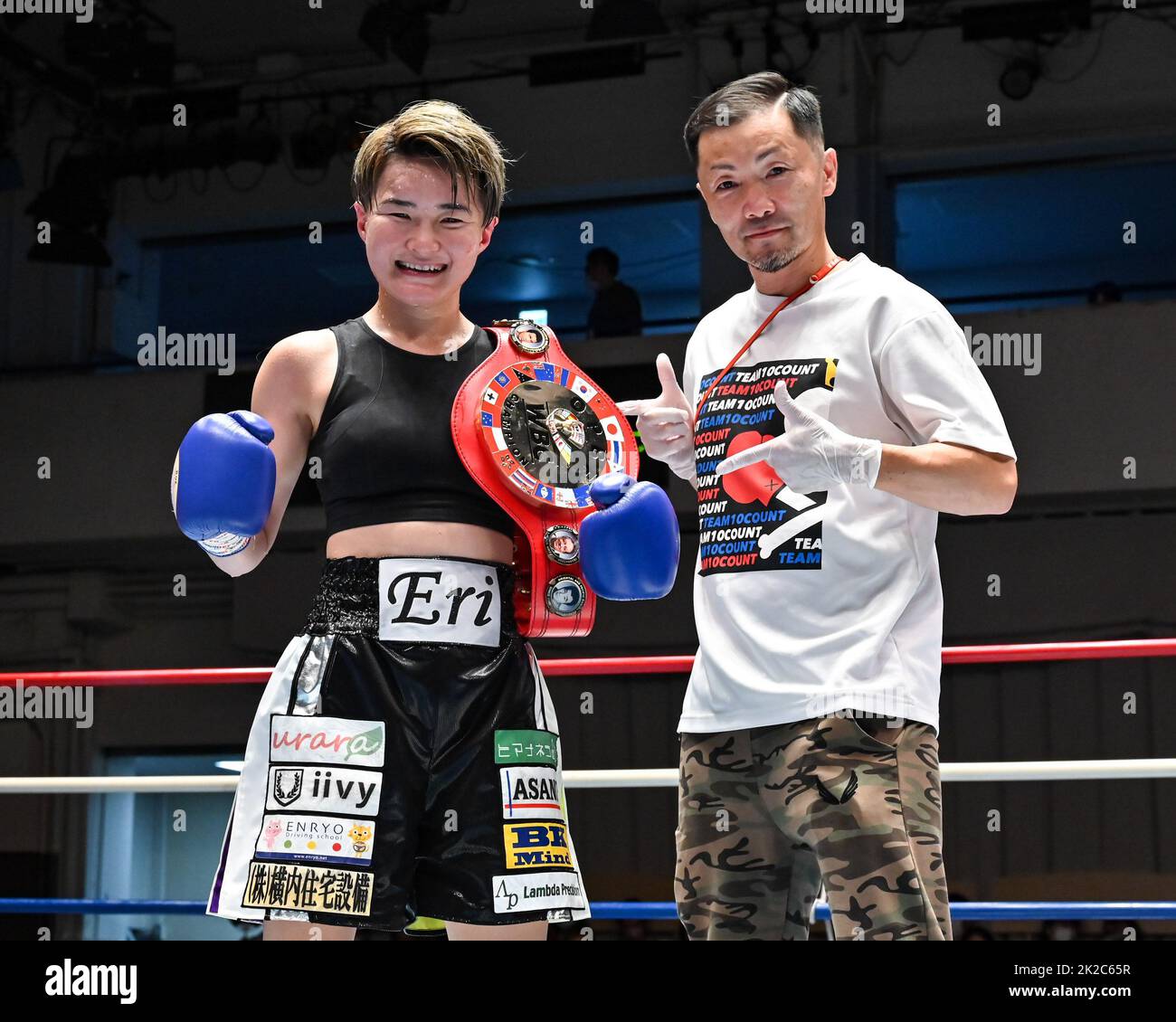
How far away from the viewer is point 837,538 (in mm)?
1427

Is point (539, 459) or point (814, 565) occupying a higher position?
point (539, 459)

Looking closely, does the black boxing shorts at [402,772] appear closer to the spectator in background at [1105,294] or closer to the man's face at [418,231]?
the man's face at [418,231]

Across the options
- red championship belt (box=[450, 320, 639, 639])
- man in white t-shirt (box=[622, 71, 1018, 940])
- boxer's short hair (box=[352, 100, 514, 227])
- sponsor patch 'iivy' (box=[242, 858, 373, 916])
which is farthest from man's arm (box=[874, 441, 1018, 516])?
sponsor patch 'iivy' (box=[242, 858, 373, 916])

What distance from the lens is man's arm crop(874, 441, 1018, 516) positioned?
1372 mm

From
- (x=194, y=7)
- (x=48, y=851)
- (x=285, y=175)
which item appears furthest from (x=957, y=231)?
(x=48, y=851)

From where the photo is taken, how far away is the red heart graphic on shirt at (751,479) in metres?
1.47

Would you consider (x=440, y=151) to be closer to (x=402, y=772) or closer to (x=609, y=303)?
(x=402, y=772)

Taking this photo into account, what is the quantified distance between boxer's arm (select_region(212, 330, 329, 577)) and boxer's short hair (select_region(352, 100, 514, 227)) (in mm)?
193

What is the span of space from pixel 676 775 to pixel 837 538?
0.65 meters

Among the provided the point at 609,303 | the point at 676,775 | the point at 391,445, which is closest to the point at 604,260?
the point at 609,303

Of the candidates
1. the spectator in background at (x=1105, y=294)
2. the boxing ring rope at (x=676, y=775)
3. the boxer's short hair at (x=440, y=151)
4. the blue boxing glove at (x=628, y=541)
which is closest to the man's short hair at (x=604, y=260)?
the spectator in background at (x=1105, y=294)

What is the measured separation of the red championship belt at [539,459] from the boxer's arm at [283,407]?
0.58ft
